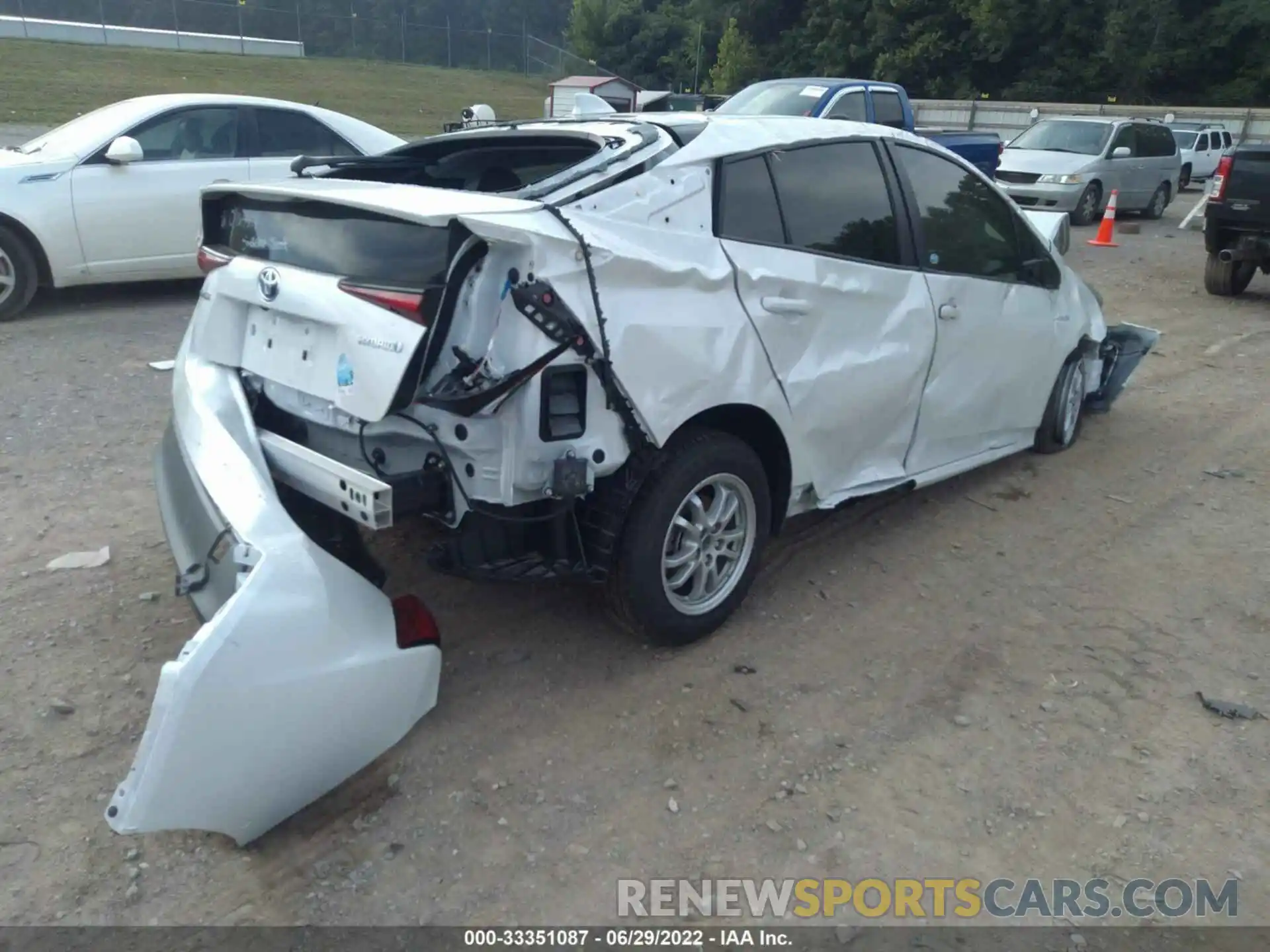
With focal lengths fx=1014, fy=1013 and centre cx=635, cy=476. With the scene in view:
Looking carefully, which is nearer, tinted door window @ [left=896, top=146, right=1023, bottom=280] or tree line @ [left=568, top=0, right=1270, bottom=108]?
tinted door window @ [left=896, top=146, right=1023, bottom=280]

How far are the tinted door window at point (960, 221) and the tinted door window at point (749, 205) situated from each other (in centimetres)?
95

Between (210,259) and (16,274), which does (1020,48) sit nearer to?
(16,274)

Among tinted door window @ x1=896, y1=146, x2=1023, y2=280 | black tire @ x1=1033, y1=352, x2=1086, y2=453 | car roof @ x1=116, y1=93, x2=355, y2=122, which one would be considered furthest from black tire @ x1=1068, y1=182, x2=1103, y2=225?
tinted door window @ x1=896, y1=146, x2=1023, y2=280

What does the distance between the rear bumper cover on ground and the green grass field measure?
988 inches

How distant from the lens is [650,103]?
→ 26.6 meters

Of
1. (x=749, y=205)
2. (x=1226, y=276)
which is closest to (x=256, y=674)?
(x=749, y=205)

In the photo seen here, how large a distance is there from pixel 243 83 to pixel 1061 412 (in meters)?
35.7

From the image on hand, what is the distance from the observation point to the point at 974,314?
466 centimetres

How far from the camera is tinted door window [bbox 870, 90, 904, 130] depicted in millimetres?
13719

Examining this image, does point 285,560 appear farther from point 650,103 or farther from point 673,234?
point 650,103

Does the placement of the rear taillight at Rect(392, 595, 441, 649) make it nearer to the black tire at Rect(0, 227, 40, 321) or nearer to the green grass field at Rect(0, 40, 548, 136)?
the black tire at Rect(0, 227, 40, 321)

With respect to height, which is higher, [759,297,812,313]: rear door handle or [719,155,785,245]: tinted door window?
[719,155,785,245]: tinted door window

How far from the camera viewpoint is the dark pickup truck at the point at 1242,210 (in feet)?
32.4

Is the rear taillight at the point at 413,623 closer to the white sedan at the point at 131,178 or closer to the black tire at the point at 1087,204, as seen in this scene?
the white sedan at the point at 131,178
